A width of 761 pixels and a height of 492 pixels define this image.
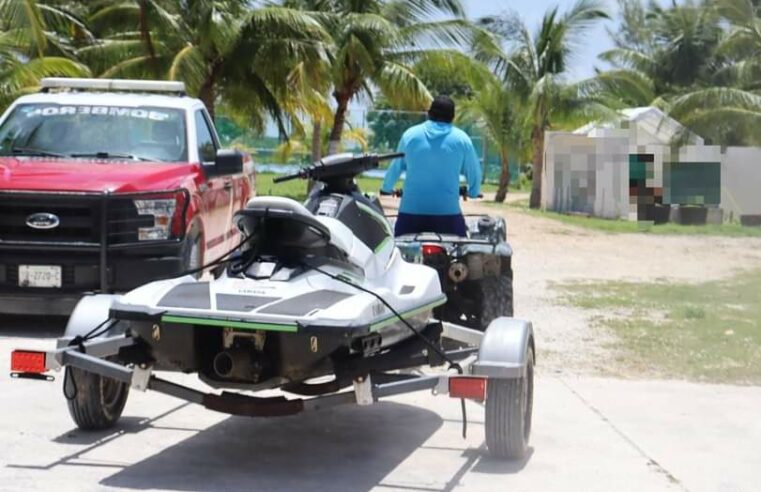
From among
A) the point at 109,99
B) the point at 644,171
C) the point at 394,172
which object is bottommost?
the point at 644,171

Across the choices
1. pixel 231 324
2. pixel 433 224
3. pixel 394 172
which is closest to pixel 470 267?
pixel 433 224

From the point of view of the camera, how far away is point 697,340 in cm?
1190

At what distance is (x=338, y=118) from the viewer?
108 ft

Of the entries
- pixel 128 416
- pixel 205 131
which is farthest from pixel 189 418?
pixel 205 131

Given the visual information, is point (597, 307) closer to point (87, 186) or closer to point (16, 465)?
point (87, 186)

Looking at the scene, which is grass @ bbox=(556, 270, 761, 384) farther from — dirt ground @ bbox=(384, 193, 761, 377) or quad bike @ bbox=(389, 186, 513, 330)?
quad bike @ bbox=(389, 186, 513, 330)

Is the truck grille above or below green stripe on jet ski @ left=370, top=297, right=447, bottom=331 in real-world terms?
above

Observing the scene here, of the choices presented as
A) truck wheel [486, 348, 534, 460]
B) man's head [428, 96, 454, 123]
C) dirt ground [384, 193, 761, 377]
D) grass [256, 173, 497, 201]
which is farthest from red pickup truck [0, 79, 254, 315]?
grass [256, 173, 497, 201]

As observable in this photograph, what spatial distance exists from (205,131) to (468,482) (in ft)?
22.6

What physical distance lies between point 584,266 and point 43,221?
1068cm

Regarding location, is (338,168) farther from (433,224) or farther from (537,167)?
(537,167)

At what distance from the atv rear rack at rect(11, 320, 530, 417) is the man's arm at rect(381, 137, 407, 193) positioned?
335cm

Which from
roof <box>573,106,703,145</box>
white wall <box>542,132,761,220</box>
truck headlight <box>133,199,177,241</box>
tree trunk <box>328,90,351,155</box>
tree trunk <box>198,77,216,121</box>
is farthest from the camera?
tree trunk <box>328,90,351,155</box>

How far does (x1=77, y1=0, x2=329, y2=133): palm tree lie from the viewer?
88.2 feet
